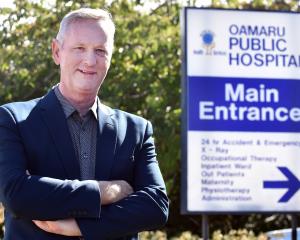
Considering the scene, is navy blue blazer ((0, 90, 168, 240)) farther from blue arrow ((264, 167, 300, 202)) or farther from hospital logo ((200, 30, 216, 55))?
blue arrow ((264, 167, 300, 202))

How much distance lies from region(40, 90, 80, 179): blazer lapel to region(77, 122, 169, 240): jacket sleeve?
192mm

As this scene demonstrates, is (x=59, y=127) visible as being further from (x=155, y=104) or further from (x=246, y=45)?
(x=155, y=104)

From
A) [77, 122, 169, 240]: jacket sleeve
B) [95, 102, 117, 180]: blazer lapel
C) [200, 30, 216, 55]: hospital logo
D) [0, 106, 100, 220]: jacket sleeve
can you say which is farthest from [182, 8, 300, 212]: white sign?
[0, 106, 100, 220]: jacket sleeve

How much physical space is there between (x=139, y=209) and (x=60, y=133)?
0.41 metres

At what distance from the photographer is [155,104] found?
10.9 metres

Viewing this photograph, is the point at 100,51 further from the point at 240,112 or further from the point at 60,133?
the point at 240,112

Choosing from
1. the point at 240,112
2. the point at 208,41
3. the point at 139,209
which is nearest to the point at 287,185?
the point at 240,112

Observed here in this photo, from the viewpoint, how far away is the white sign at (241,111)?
752cm

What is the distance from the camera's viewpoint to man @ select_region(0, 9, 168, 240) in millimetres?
3289

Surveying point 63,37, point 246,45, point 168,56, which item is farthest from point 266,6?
point 63,37

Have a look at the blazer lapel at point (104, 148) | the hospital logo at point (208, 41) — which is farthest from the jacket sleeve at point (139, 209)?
the hospital logo at point (208, 41)

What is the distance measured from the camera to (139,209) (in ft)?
11.2

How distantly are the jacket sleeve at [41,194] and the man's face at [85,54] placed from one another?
0.30m

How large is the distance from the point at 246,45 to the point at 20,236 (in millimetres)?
4650
